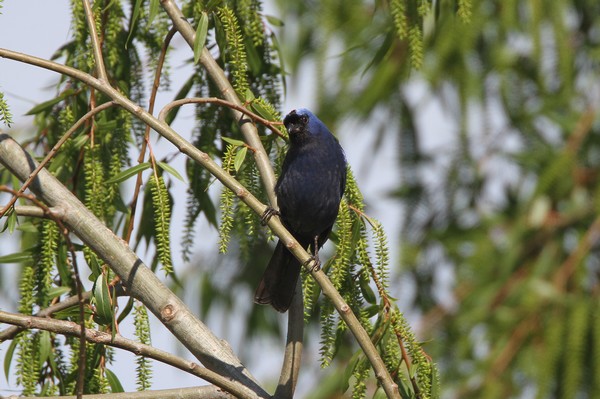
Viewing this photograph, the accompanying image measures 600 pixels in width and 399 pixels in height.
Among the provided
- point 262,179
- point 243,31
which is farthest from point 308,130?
point 262,179

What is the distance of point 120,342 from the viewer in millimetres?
2602

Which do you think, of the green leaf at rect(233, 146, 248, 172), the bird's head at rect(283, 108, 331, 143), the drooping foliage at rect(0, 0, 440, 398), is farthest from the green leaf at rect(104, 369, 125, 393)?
the bird's head at rect(283, 108, 331, 143)

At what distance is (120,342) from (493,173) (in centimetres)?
366

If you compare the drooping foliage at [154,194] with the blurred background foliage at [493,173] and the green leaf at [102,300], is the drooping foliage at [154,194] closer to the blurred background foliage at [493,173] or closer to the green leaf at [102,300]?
the green leaf at [102,300]

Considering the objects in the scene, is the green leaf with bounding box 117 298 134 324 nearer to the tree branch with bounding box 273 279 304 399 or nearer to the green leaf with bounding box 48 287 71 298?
the green leaf with bounding box 48 287 71 298

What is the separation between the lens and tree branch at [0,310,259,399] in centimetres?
253

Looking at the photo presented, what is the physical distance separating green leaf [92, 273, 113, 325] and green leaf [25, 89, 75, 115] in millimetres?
899

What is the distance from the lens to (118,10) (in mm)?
3422

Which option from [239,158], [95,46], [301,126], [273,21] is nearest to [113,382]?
[239,158]

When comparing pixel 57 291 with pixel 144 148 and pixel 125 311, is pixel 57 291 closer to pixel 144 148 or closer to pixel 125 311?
pixel 125 311

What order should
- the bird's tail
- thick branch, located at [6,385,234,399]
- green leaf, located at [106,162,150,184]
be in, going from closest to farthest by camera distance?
thick branch, located at [6,385,234,399], green leaf, located at [106,162,150,184], the bird's tail

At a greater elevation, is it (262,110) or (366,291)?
(262,110)

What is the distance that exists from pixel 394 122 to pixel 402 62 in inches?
13.7

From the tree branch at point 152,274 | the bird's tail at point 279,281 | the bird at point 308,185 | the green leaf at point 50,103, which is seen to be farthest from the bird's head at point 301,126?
the tree branch at point 152,274
